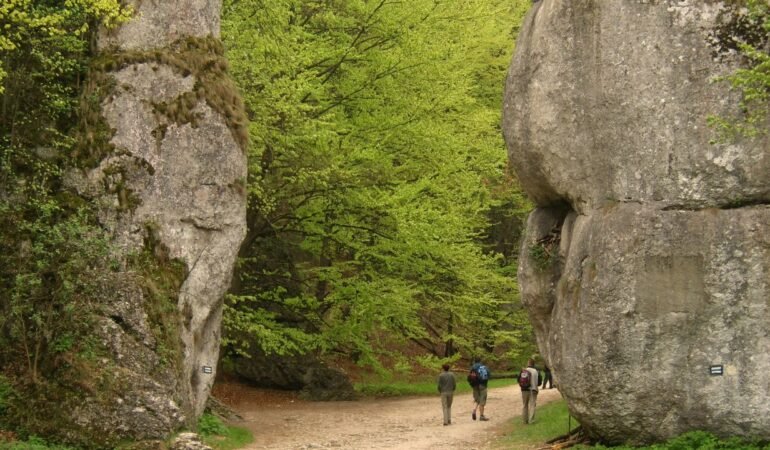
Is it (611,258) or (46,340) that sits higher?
(611,258)

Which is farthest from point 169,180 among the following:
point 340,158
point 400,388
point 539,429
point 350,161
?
point 400,388

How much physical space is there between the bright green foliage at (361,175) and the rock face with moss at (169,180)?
306cm

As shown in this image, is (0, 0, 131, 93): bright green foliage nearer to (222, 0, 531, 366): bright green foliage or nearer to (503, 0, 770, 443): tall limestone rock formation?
(222, 0, 531, 366): bright green foliage

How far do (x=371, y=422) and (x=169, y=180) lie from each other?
788 centimetres

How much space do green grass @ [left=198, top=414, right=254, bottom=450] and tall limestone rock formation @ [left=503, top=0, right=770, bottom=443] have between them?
6.04m

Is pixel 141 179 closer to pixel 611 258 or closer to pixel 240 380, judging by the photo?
A: pixel 611 258

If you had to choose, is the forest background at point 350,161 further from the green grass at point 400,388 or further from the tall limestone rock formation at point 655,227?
the tall limestone rock formation at point 655,227

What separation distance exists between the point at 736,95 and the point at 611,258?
3.08 meters

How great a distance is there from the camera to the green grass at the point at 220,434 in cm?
1582

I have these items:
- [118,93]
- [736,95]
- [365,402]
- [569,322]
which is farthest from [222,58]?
[365,402]

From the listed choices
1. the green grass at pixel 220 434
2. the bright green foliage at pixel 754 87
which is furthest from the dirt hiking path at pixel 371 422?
the bright green foliage at pixel 754 87

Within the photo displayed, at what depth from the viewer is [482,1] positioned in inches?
998

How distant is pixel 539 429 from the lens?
17.2 m

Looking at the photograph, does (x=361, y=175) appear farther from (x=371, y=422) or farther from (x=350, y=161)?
(x=371, y=422)
